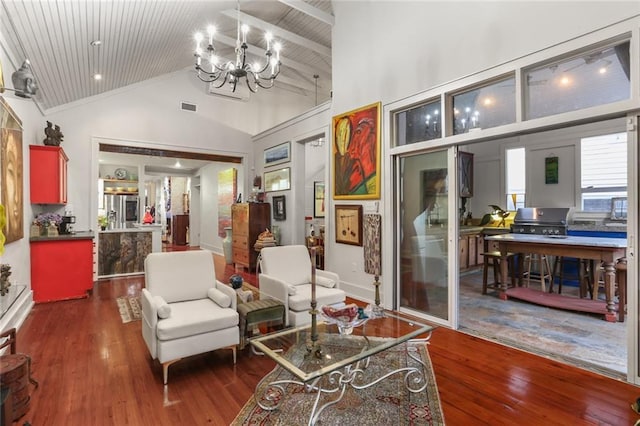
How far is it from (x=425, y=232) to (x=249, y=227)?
408 centimetres

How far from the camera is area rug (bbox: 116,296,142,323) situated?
4.18m

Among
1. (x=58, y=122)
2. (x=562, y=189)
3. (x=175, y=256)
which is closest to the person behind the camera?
(x=175, y=256)

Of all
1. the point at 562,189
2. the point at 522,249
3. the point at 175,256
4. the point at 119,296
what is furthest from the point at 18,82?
the point at 562,189

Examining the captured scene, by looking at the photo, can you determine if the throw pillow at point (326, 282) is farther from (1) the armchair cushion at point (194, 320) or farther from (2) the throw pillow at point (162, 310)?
(2) the throw pillow at point (162, 310)

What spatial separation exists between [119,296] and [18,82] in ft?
12.6

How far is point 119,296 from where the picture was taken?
17.2ft

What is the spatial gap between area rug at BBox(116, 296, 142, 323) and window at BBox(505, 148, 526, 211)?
7.53 meters

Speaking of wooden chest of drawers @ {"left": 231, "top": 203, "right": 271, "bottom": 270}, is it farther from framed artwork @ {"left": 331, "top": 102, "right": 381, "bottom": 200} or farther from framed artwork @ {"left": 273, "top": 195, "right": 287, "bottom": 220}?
framed artwork @ {"left": 331, "top": 102, "right": 381, "bottom": 200}

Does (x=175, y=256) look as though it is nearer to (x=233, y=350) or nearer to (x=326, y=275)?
(x=233, y=350)

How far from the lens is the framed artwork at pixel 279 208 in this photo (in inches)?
281

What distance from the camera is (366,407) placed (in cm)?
228

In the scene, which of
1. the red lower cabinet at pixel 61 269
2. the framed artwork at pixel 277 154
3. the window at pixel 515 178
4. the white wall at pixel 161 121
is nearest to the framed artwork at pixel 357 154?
the framed artwork at pixel 277 154

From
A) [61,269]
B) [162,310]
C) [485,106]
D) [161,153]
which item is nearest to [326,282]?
[162,310]

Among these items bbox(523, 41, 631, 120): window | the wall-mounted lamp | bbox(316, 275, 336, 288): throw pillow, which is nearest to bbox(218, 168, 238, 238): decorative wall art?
bbox(316, 275, 336, 288): throw pillow
